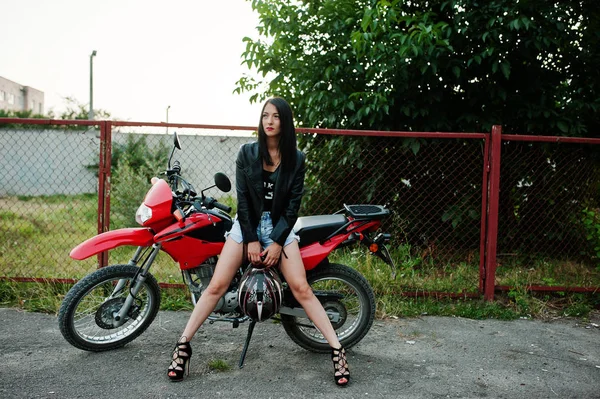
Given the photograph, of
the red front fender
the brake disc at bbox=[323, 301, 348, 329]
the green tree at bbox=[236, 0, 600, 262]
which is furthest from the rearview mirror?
the green tree at bbox=[236, 0, 600, 262]

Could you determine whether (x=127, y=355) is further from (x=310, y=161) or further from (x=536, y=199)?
(x=536, y=199)

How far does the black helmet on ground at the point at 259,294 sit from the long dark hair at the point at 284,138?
→ 699 mm

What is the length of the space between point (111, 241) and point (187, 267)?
528 millimetres

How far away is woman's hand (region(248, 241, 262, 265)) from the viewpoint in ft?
10.4

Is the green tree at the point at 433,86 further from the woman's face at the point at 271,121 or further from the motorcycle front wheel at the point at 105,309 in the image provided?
the motorcycle front wheel at the point at 105,309

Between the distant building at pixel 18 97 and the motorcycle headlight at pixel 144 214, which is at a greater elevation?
the distant building at pixel 18 97

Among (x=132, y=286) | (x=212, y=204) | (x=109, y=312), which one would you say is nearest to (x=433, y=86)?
(x=212, y=204)

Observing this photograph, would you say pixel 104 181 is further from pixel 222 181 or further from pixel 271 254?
pixel 271 254

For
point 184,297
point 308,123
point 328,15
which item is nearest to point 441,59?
point 328,15

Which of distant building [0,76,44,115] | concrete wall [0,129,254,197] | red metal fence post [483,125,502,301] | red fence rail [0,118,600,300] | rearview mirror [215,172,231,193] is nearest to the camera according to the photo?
rearview mirror [215,172,231,193]

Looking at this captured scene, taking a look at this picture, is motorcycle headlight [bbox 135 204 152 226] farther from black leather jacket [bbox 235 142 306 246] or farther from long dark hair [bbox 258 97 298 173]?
long dark hair [bbox 258 97 298 173]

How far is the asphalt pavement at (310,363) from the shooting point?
3.04 metres

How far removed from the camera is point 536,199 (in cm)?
597

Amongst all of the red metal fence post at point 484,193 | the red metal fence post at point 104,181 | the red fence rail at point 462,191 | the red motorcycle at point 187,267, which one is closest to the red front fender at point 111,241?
the red motorcycle at point 187,267
